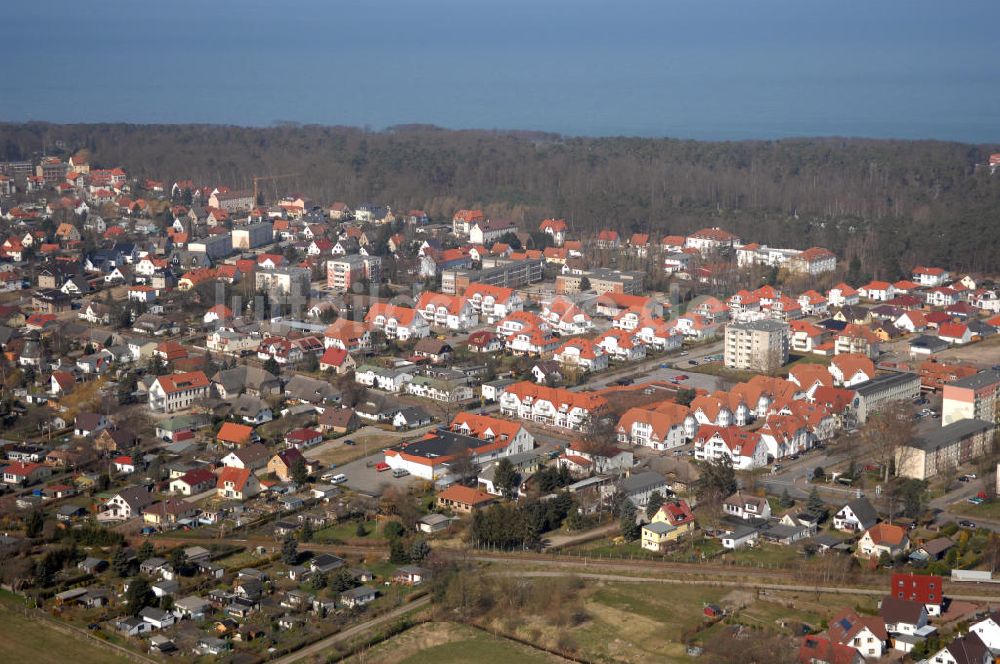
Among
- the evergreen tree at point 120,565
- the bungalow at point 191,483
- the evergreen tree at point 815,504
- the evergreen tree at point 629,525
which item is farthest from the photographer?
the bungalow at point 191,483

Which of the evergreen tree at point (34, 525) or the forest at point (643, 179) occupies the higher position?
the forest at point (643, 179)

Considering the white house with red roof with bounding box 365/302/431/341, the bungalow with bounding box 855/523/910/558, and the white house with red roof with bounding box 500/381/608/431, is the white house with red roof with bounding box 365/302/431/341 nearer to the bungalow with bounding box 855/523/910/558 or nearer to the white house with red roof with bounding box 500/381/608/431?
the white house with red roof with bounding box 500/381/608/431

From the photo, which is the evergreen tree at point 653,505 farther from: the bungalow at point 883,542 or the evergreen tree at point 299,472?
the evergreen tree at point 299,472

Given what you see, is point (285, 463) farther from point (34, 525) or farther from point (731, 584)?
point (731, 584)

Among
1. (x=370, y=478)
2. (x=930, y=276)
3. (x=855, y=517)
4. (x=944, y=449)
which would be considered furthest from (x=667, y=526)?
(x=930, y=276)

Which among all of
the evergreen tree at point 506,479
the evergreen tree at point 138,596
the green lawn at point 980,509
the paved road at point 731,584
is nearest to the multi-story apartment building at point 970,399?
the green lawn at point 980,509

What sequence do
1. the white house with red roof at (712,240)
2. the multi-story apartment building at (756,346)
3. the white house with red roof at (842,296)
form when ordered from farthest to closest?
1. the white house with red roof at (712,240)
2. the white house with red roof at (842,296)
3. the multi-story apartment building at (756,346)
